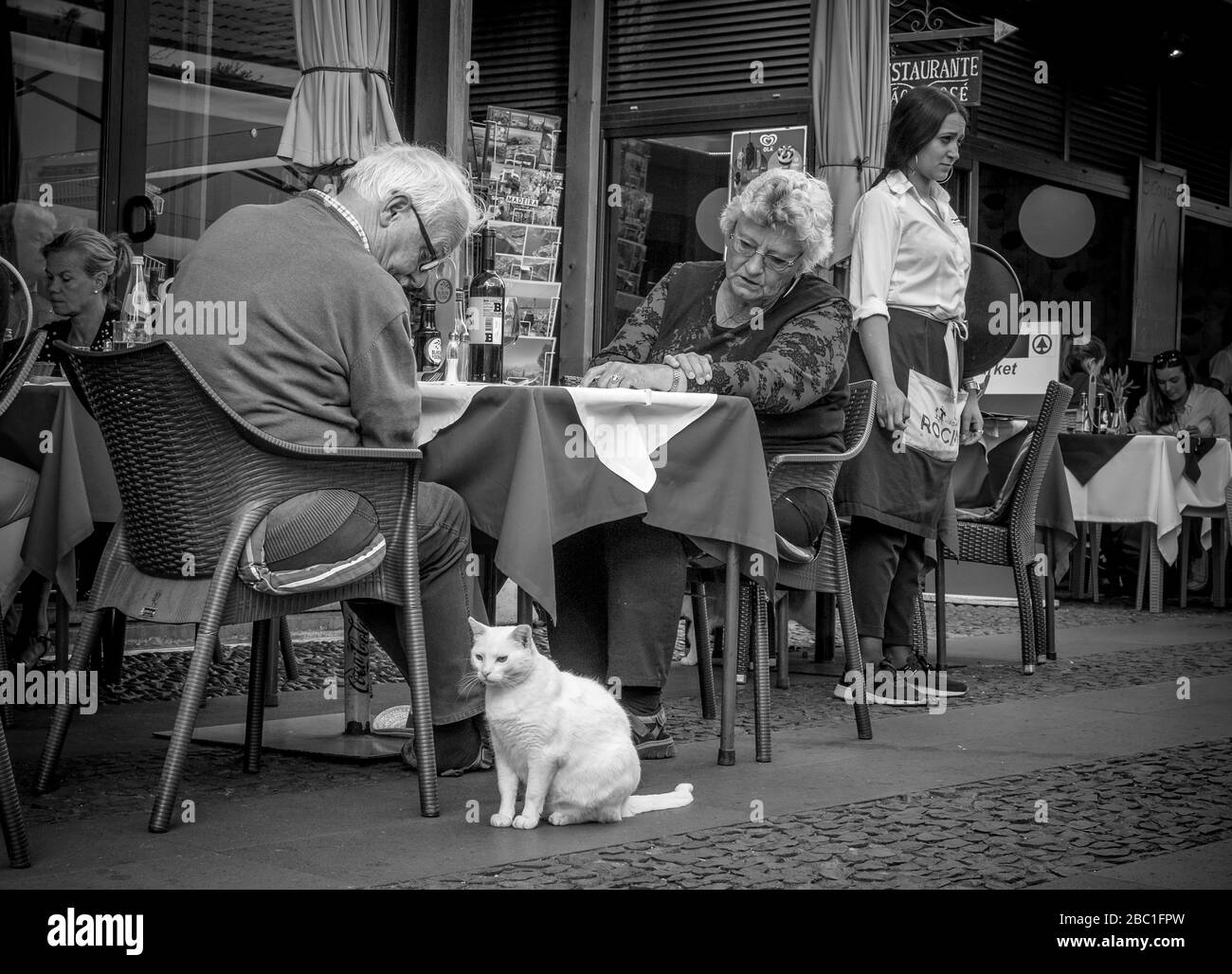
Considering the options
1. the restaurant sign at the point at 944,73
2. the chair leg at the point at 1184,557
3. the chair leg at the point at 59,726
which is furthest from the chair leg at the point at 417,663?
the chair leg at the point at 1184,557

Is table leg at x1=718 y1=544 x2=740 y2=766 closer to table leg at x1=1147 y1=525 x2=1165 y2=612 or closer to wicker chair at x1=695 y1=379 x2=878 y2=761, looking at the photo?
wicker chair at x1=695 y1=379 x2=878 y2=761

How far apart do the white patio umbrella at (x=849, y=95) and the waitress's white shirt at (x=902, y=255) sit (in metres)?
2.15

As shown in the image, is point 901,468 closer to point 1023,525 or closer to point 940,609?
point 940,609

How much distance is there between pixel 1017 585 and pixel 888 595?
1.00m

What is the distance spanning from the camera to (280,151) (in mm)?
6723

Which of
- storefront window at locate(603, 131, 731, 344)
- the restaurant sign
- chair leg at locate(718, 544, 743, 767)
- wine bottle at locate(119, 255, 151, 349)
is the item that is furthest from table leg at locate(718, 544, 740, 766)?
storefront window at locate(603, 131, 731, 344)

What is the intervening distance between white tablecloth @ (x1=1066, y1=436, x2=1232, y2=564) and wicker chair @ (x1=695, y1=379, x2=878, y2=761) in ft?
15.5

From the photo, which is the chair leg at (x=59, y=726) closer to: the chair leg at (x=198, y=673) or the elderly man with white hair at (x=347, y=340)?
the chair leg at (x=198, y=673)

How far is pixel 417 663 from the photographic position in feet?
10.4

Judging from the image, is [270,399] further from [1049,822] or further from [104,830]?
[1049,822]

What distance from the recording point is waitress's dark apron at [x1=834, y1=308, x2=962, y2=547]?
5098 mm

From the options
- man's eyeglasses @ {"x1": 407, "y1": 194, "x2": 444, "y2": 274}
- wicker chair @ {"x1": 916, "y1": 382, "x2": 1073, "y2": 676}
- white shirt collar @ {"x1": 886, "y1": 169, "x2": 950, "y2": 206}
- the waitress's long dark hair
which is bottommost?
wicker chair @ {"x1": 916, "y1": 382, "x2": 1073, "y2": 676}

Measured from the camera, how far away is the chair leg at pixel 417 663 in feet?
10.4
